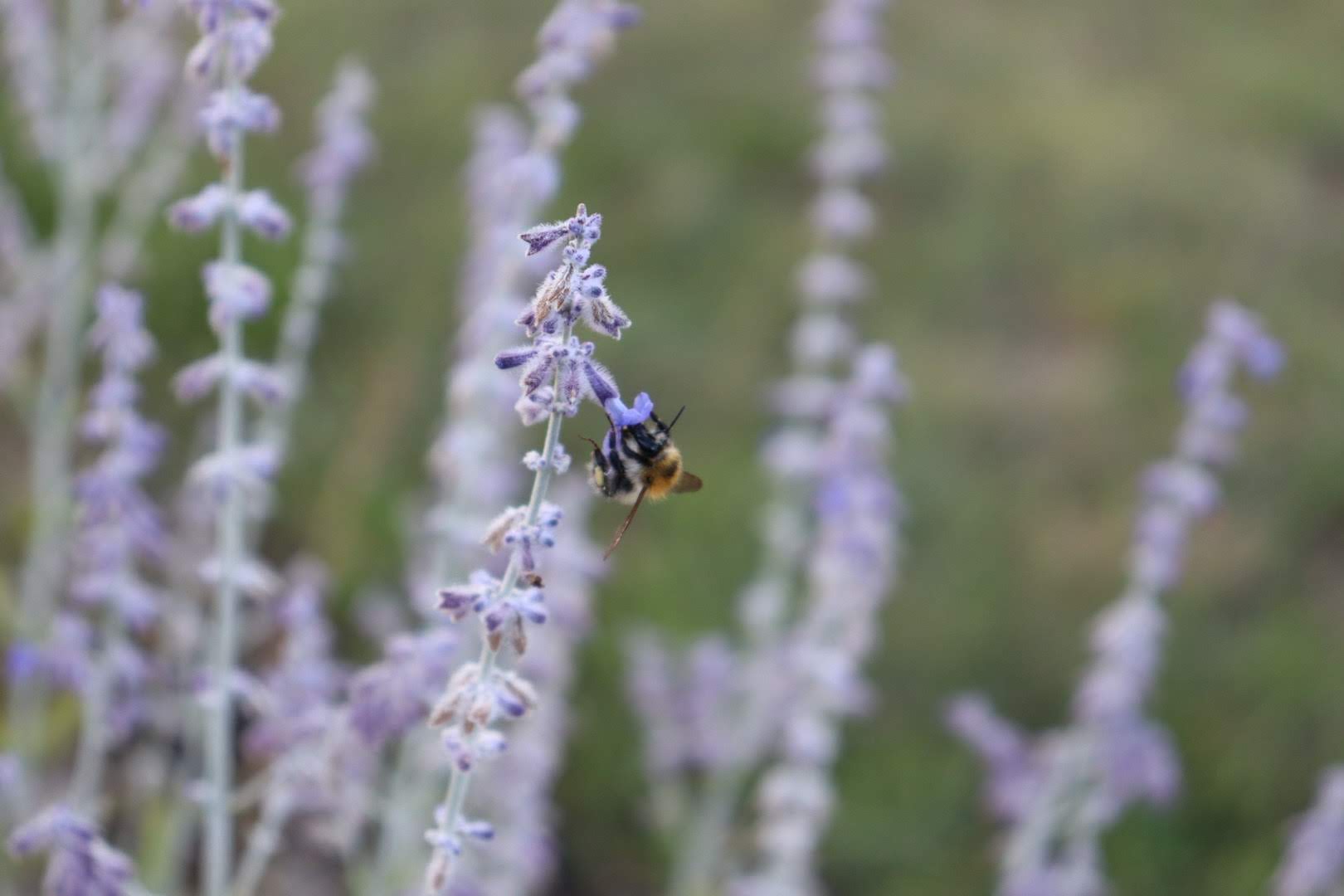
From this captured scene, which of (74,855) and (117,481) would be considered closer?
(74,855)

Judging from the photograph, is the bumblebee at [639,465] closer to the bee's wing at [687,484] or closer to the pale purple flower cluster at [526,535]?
the bee's wing at [687,484]

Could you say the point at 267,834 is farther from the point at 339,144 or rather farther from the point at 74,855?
the point at 339,144

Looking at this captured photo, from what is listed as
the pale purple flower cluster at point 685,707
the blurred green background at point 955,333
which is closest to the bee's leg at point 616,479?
the pale purple flower cluster at point 685,707

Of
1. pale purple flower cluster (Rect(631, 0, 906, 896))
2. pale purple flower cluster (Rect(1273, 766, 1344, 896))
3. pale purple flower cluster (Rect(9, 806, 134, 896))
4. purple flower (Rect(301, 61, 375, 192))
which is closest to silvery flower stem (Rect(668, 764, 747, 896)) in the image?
pale purple flower cluster (Rect(631, 0, 906, 896))

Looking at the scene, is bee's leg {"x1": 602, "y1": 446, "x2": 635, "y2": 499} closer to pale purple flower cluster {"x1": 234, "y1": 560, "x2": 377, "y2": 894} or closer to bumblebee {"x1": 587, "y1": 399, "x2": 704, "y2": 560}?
bumblebee {"x1": 587, "y1": 399, "x2": 704, "y2": 560}

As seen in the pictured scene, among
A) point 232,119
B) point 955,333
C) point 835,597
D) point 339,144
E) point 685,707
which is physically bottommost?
point 232,119

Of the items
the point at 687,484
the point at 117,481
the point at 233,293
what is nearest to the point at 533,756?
the point at 687,484

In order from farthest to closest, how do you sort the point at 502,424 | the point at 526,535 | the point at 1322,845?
the point at 502,424 < the point at 1322,845 < the point at 526,535
